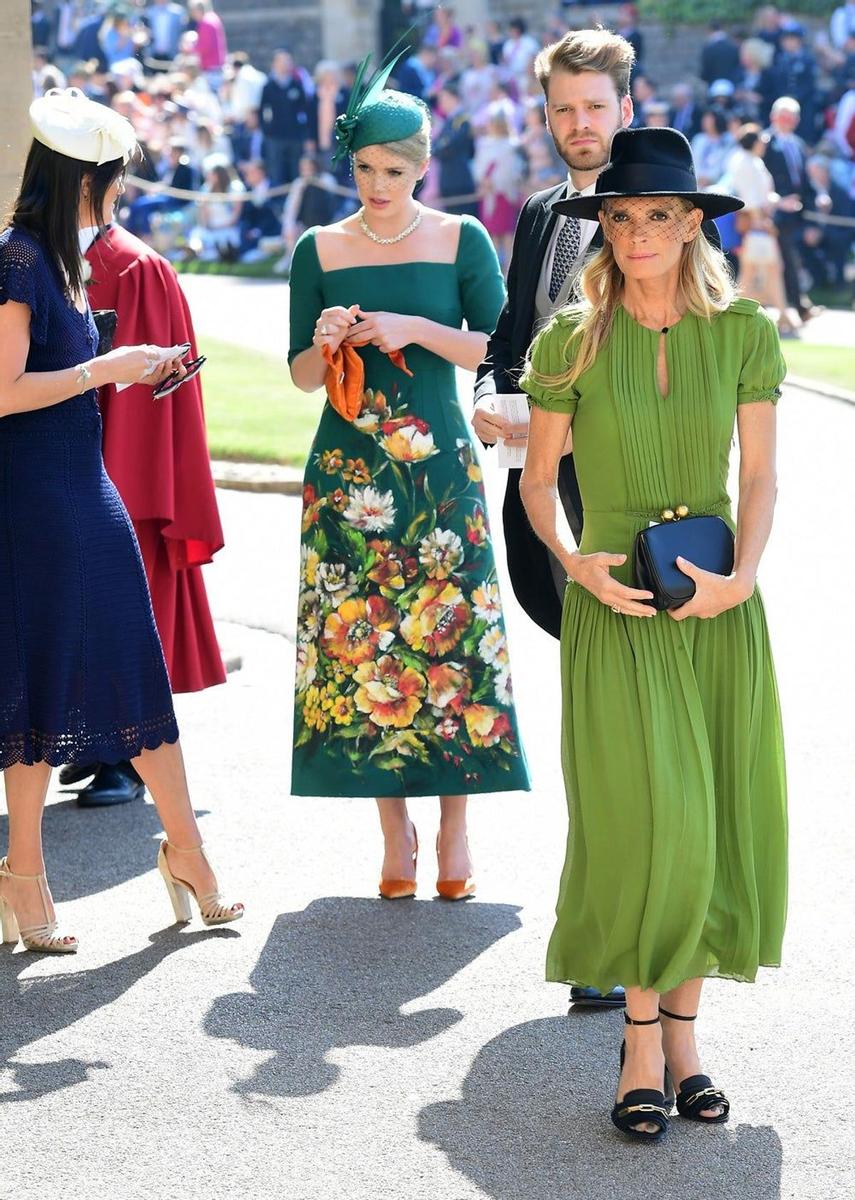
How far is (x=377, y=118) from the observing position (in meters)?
5.32

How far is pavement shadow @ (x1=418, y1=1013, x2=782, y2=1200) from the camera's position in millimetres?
3838

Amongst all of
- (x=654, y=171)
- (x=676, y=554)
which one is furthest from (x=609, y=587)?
(x=654, y=171)

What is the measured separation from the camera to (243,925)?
5359 millimetres

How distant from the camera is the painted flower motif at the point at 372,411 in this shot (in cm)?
551

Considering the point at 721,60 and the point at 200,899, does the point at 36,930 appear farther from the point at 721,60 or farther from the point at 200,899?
the point at 721,60

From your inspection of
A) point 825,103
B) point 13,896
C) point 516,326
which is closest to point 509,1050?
point 13,896

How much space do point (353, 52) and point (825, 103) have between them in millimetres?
14300

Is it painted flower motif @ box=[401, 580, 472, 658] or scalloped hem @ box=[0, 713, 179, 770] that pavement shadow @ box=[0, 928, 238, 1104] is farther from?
painted flower motif @ box=[401, 580, 472, 658]

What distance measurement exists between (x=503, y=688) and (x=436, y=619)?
0.27 meters

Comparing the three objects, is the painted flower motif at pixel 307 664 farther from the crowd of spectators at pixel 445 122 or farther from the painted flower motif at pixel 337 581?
the crowd of spectators at pixel 445 122

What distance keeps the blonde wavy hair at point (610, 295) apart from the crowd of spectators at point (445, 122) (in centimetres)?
1627

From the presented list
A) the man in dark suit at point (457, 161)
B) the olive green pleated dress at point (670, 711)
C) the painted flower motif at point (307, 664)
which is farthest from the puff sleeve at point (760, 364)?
the man in dark suit at point (457, 161)

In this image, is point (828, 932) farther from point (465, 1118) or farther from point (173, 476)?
point (173, 476)

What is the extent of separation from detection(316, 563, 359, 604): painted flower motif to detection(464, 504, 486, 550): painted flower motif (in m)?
0.33
